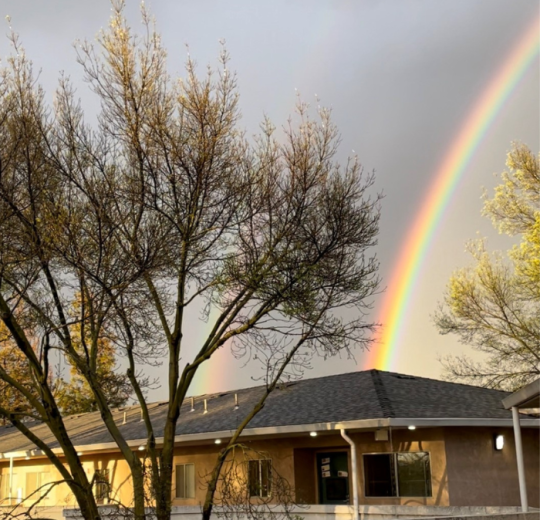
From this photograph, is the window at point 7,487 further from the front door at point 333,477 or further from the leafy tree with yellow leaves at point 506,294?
the leafy tree with yellow leaves at point 506,294

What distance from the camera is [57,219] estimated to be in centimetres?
1079

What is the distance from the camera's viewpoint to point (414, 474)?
15.4 metres

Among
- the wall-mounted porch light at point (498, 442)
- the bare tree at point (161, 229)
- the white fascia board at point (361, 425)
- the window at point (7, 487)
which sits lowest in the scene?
the window at point (7, 487)

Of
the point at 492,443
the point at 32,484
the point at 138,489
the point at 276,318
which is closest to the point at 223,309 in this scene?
the point at 276,318

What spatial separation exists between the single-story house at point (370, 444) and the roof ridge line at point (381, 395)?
3 centimetres

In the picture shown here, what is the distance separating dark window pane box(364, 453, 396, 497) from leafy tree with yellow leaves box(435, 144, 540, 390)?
518 inches

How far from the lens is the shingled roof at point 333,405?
50.5 feet

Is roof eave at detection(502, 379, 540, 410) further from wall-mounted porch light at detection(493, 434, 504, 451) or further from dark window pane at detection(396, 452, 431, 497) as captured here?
dark window pane at detection(396, 452, 431, 497)

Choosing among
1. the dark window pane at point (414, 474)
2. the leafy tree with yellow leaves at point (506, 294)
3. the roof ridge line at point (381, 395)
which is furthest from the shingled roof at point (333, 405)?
the leafy tree with yellow leaves at point (506, 294)

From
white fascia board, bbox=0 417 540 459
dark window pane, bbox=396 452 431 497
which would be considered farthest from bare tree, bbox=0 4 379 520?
dark window pane, bbox=396 452 431 497

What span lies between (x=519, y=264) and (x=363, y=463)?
14.0 metres

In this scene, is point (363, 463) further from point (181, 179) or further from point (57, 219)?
point (57, 219)

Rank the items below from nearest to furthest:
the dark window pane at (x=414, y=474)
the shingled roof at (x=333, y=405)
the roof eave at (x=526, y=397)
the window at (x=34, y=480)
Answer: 1. the roof eave at (x=526, y=397)
2. the dark window pane at (x=414, y=474)
3. the shingled roof at (x=333, y=405)
4. the window at (x=34, y=480)

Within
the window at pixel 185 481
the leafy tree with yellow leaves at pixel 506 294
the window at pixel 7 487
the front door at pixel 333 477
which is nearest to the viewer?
the front door at pixel 333 477
